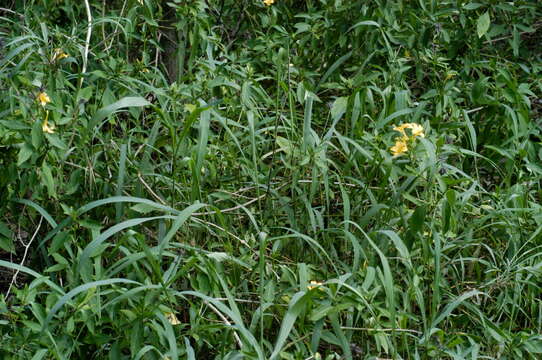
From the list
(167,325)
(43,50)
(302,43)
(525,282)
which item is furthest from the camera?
(302,43)

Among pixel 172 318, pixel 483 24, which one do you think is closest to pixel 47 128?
pixel 172 318

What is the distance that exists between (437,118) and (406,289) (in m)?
0.82

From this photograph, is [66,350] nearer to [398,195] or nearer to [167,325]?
[167,325]

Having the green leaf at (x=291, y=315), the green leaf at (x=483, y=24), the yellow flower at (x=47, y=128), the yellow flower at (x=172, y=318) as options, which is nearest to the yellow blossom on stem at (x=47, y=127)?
the yellow flower at (x=47, y=128)

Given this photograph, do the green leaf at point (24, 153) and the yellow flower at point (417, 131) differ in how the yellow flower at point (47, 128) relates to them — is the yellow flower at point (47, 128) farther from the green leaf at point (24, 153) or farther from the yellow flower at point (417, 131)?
the yellow flower at point (417, 131)

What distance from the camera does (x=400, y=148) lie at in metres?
2.57

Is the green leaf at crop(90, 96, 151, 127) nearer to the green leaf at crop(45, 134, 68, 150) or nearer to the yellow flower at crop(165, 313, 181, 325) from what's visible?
the green leaf at crop(45, 134, 68, 150)

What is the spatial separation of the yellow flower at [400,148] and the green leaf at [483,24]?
0.97 m

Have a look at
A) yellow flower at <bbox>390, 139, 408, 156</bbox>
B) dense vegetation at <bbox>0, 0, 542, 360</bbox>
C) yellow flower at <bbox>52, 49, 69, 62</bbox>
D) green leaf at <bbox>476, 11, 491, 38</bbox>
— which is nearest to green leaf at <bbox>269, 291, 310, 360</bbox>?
dense vegetation at <bbox>0, 0, 542, 360</bbox>

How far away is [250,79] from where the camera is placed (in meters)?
2.96

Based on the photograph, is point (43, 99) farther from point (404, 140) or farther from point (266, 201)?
point (404, 140)

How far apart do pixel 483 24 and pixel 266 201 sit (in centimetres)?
127

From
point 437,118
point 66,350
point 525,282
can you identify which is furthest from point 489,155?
point 66,350

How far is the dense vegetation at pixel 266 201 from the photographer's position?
2.18m
